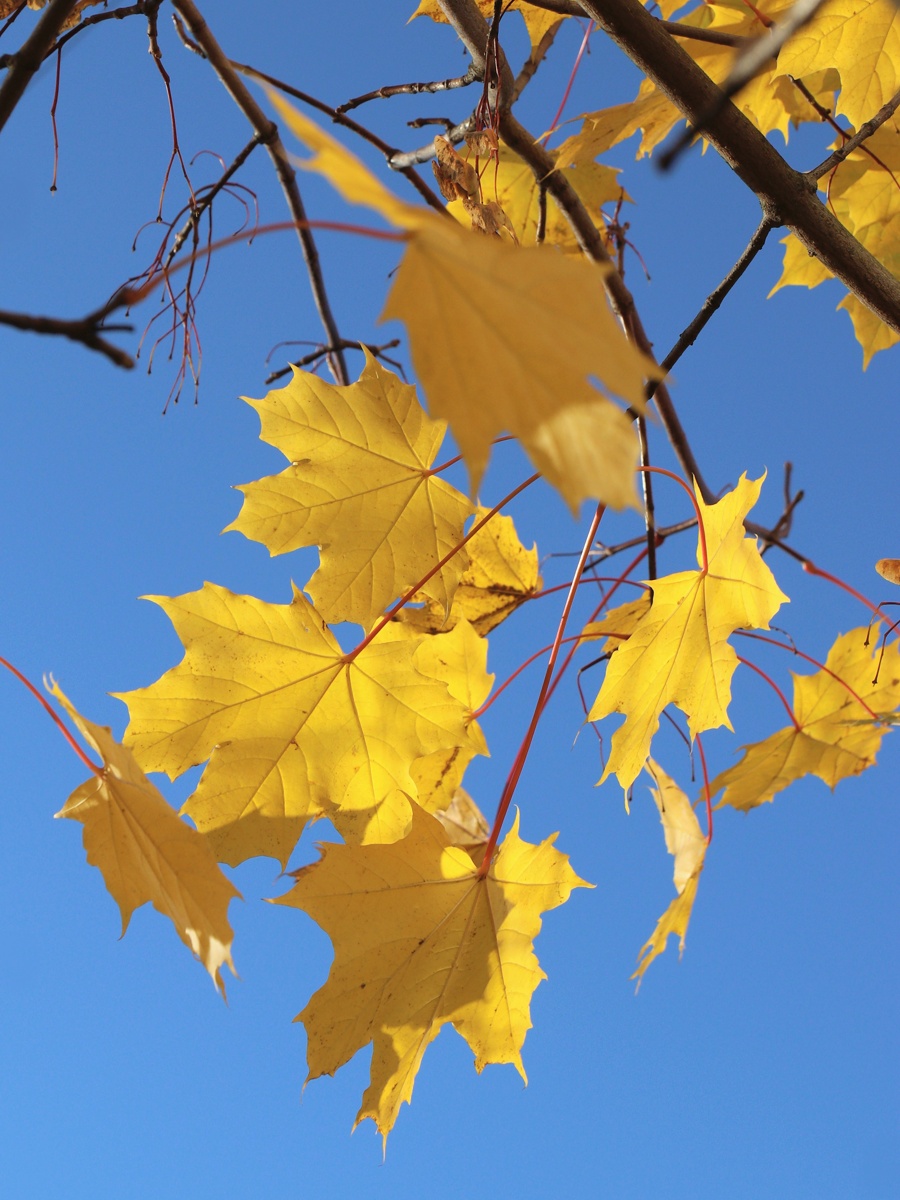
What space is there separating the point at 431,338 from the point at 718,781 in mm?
978

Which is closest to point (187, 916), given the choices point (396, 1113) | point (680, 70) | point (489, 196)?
point (396, 1113)

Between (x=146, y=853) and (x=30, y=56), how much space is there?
65cm

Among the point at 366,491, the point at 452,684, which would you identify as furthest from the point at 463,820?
the point at 366,491

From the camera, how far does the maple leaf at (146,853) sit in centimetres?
87

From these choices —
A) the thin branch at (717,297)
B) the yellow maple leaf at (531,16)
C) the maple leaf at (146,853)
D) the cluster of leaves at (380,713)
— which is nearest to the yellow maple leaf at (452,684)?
the cluster of leaves at (380,713)

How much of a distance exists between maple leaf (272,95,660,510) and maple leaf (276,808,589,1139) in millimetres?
582

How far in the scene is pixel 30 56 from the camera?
616 millimetres

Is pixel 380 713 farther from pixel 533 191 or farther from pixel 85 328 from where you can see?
pixel 533 191

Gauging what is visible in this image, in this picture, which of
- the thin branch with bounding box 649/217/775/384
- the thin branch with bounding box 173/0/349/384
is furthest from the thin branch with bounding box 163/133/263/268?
the thin branch with bounding box 649/217/775/384

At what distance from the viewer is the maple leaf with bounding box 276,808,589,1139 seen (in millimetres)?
940

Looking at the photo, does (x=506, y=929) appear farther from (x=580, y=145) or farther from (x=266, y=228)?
(x=580, y=145)

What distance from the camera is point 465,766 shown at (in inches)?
45.1

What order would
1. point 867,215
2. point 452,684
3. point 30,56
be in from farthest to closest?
point 867,215 → point 452,684 → point 30,56

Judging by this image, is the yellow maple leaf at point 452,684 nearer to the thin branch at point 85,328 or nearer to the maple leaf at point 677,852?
the maple leaf at point 677,852
